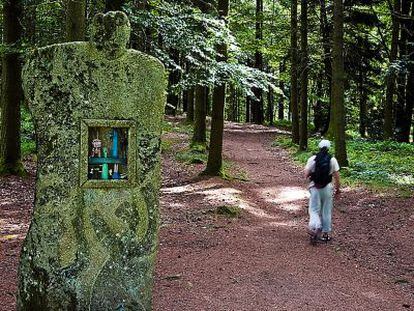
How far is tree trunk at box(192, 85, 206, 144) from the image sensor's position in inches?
717

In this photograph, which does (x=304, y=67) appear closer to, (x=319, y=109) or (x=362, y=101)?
(x=362, y=101)

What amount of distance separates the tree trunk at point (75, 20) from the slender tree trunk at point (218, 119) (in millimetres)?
5718

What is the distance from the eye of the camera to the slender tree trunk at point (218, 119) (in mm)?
14359

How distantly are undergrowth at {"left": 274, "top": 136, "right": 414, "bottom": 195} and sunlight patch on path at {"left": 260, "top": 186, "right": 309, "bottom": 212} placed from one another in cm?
172

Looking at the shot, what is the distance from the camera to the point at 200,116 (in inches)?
758


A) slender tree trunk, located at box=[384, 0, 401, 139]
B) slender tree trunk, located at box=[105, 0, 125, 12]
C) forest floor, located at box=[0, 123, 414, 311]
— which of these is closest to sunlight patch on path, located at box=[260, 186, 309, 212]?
forest floor, located at box=[0, 123, 414, 311]

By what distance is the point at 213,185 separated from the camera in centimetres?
1429

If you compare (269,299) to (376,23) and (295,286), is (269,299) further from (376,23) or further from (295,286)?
(376,23)

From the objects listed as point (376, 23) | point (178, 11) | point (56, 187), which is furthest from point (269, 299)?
point (376, 23)

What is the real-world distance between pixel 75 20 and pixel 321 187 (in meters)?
5.63

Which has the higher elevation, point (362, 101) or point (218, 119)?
point (362, 101)

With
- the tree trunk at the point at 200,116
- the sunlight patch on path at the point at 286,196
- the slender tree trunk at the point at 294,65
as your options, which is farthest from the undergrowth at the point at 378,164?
the tree trunk at the point at 200,116

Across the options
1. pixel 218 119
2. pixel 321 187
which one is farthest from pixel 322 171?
pixel 218 119

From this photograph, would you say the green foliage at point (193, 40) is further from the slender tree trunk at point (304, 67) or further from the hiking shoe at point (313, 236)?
the slender tree trunk at point (304, 67)
